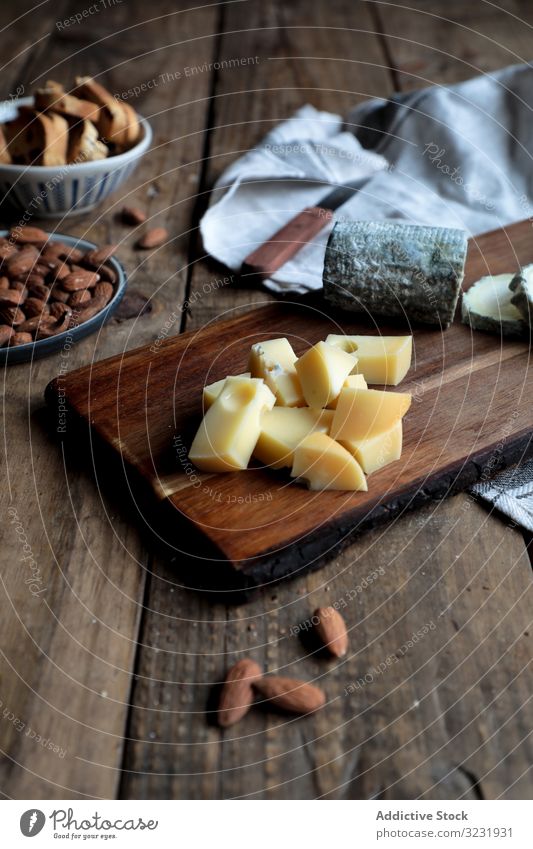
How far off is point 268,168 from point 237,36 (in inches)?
34.5

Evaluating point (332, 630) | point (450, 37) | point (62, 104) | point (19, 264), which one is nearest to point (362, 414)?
point (332, 630)

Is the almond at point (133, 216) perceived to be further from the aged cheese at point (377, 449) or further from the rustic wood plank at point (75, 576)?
the aged cheese at point (377, 449)

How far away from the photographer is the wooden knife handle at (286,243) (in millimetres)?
1578

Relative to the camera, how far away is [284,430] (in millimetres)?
1113

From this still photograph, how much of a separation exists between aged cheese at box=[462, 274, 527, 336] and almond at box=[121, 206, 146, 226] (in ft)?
2.29

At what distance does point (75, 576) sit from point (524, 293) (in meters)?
0.78

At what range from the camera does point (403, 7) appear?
2.63m

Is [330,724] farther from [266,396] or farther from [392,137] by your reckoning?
[392,137]

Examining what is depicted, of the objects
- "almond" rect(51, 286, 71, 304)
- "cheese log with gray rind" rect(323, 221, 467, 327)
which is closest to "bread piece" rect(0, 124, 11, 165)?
"almond" rect(51, 286, 71, 304)

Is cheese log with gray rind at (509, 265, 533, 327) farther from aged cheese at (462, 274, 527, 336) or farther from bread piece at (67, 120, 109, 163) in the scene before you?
bread piece at (67, 120, 109, 163)

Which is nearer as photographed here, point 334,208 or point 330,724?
point 330,724

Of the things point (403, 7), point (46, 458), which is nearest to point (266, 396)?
point (46, 458)

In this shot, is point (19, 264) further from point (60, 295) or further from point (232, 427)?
point (232, 427)

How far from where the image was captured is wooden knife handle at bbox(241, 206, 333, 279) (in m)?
1.58
